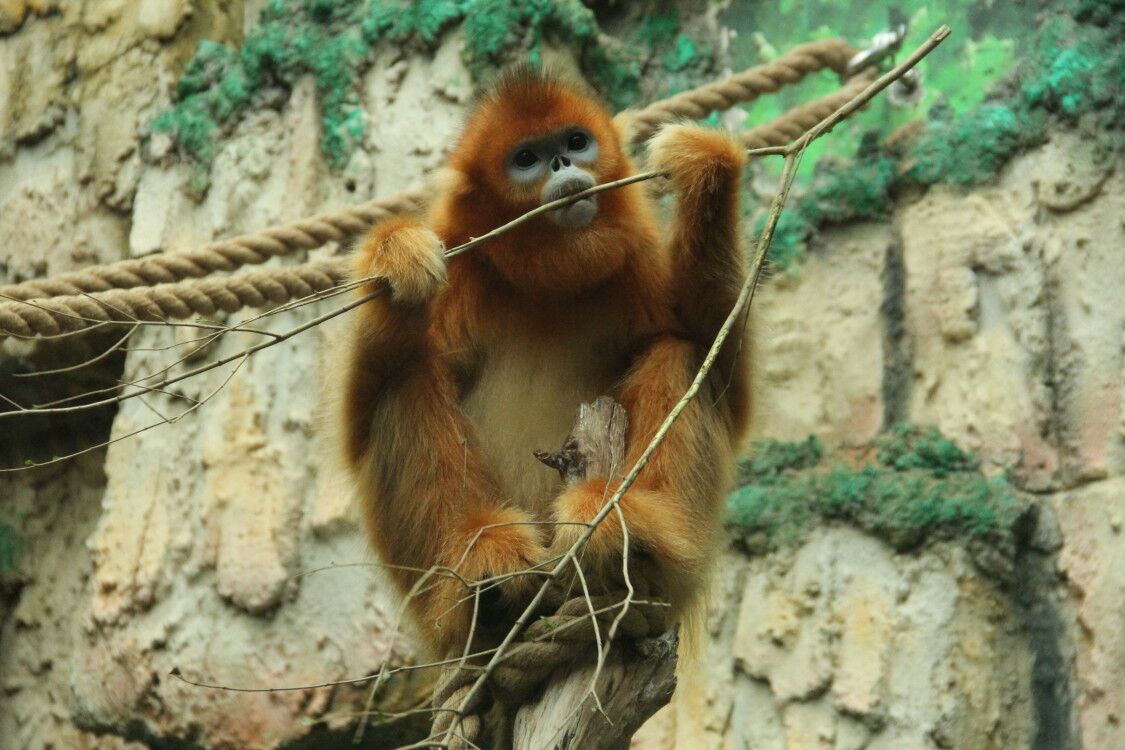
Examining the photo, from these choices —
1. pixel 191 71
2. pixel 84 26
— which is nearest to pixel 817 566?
pixel 191 71

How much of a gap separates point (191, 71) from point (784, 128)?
→ 3458 millimetres

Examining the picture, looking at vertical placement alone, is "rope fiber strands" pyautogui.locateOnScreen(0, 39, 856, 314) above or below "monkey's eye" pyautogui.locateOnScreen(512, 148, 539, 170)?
below

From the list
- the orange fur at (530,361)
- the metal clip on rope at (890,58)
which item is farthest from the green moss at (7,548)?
the metal clip on rope at (890,58)

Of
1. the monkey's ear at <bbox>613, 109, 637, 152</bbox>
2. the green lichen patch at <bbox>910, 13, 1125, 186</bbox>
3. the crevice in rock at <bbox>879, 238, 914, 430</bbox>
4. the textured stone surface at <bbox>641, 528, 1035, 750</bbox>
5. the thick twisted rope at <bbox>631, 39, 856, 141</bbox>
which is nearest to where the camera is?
the monkey's ear at <bbox>613, 109, 637, 152</bbox>

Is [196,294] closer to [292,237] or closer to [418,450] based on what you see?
[292,237]

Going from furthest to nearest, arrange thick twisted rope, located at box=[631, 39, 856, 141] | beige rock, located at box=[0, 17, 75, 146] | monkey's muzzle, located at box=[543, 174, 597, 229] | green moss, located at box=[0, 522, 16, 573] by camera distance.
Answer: green moss, located at box=[0, 522, 16, 573], beige rock, located at box=[0, 17, 75, 146], thick twisted rope, located at box=[631, 39, 856, 141], monkey's muzzle, located at box=[543, 174, 597, 229]

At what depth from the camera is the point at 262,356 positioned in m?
6.18

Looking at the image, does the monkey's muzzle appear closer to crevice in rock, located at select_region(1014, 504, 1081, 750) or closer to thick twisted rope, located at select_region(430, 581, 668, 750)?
thick twisted rope, located at select_region(430, 581, 668, 750)

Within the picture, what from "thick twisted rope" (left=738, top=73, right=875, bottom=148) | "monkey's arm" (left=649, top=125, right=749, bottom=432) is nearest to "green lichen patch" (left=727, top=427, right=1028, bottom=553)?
"thick twisted rope" (left=738, top=73, right=875, bottom=148)

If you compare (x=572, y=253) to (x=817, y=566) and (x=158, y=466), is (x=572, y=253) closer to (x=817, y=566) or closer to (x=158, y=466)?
(x=817, y=566)

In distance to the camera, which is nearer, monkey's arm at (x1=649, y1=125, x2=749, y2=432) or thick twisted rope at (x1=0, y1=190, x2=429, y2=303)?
monkey's arm at (x1=649, y1=125, x2=749, y2=432)

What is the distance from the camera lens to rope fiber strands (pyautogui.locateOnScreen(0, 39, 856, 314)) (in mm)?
4938

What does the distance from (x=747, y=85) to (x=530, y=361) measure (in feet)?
7.31

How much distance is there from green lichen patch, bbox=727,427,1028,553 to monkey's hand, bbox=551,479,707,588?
2.07 metres
